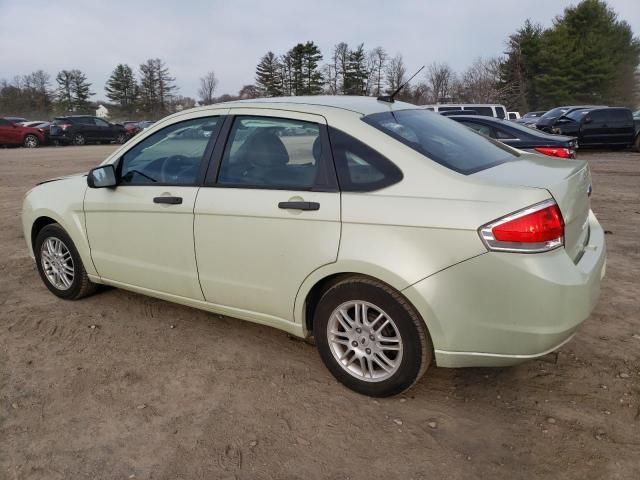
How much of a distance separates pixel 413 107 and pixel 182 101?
85345mm

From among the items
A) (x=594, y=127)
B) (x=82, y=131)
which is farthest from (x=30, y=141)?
(x=594, y=127)

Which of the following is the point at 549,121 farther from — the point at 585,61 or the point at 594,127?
the point at 585,61

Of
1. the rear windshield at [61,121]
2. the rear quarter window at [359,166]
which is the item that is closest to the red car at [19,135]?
the rear windshield at [61,121]

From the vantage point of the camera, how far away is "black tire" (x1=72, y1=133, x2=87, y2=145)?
97.7ft

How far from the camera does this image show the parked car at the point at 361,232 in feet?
8.41

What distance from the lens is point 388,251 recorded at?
2.73 metres

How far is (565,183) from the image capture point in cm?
283

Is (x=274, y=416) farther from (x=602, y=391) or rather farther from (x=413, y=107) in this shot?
(x=413, y=107)

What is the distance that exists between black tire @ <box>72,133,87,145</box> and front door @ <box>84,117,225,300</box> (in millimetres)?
28883

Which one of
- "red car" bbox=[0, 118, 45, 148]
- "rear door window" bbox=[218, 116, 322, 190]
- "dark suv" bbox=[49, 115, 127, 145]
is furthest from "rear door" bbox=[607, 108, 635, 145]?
"red car" bbox=[0, 118, 45, 148]

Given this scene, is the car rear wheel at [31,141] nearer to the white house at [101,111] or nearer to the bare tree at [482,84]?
the bare tree at [482,84]

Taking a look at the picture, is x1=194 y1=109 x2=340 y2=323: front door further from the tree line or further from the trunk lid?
the tree line

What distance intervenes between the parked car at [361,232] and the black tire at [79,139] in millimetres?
28948

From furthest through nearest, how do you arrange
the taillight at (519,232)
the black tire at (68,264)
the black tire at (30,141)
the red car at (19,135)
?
the black tire at (30,141) < the red car at (19,135) < the black tire at (68,264) < the taillight at (519,232)
